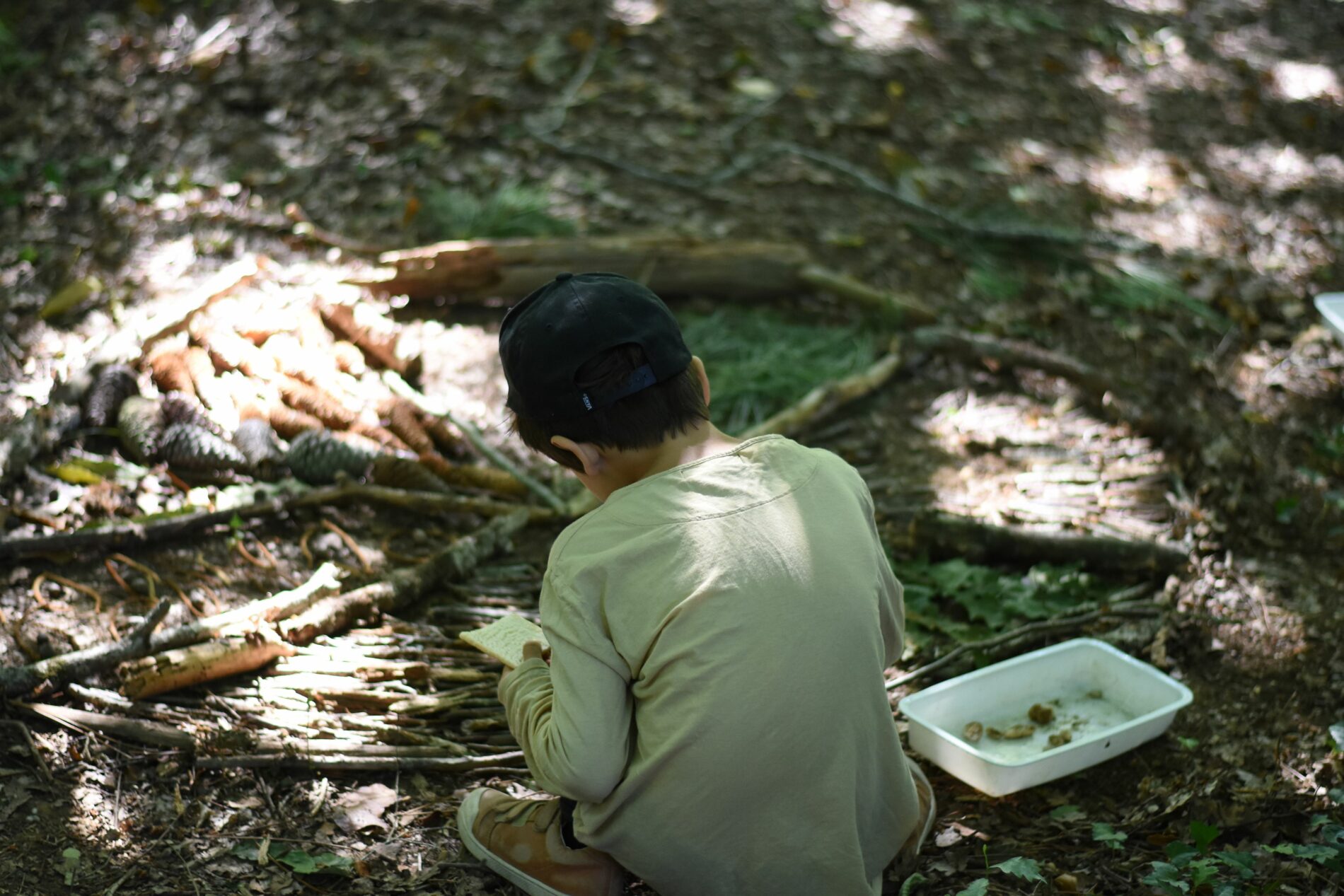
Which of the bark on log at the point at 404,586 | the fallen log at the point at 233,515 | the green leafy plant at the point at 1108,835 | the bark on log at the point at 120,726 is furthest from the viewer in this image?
the fallen log at the point at 233,515

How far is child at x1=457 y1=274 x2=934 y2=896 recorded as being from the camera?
1.51 metres

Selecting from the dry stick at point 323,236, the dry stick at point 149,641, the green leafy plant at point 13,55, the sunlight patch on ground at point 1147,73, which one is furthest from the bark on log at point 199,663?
the sunlight patch on ground at point 1147,73

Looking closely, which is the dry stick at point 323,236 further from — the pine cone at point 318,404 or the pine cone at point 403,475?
the pine cone at point 403,475

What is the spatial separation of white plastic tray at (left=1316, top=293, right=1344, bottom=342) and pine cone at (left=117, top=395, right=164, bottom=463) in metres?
3.75

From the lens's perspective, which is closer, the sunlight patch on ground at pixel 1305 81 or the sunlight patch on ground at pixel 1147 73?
the sunlight patch on ground at pixel 1147 73

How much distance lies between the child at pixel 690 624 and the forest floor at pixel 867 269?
0.57m

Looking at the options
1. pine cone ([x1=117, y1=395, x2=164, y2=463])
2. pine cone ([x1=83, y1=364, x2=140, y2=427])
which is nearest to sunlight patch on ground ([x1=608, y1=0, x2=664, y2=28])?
pine cone ([x1=83, y1=364, x2=140, y2=427])

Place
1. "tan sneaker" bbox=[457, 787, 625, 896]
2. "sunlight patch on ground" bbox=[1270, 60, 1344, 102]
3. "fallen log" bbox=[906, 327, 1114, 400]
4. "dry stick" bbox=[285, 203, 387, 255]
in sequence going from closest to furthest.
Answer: "tan sneaker" bbox=[457, 787, 625, 896] → "fallen log" bbox=[906, 327, 1114, 400] → "dry stick" bbox=[285, 203, 387, 255] → "sunlight patch on ground" bbox=[1270, 60, 1344, 102]

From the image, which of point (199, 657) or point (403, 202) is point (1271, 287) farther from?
point (199, 657)

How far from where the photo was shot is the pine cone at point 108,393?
10.5 feet

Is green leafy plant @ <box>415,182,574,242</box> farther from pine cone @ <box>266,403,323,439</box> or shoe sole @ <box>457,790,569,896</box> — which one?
shoe sole @ <box>457,790,569,896</box>

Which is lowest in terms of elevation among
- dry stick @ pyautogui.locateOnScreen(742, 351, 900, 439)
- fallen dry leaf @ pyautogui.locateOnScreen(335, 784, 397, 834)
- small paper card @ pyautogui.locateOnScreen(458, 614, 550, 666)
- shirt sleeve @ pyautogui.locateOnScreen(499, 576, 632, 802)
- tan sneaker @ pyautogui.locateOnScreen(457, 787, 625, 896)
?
dry stick @ pyautogui.locateOnScreen(742, 351, 900, 439)

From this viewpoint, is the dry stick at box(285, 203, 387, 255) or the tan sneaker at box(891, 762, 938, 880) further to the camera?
the dry stick at box(285, 203, 387, 255)

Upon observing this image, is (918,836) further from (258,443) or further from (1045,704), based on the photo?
(258,443)
